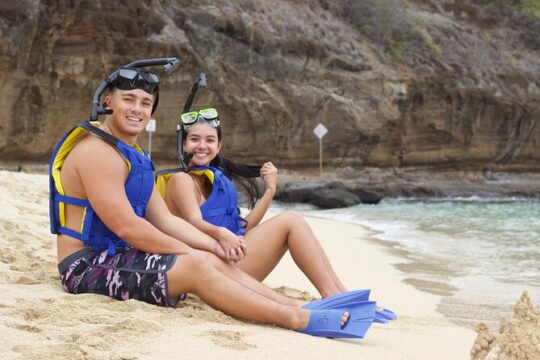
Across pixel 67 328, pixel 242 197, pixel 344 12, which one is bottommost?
pixel 242 197

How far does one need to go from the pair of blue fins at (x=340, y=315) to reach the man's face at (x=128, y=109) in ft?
3.94

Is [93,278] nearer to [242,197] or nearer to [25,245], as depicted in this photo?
[25,245]

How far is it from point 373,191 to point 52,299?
2021 cm

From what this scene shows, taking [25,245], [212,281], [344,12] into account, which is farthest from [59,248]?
[344,12]

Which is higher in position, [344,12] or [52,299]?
[344,12]

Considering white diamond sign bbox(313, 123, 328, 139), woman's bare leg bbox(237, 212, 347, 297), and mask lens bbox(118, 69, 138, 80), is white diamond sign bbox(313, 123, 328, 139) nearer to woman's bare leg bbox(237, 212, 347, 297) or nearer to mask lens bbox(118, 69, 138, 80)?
woman's bare leg bbox(237, 212, 347, 297)

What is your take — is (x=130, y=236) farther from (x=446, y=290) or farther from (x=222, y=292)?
(x=446, y=290)

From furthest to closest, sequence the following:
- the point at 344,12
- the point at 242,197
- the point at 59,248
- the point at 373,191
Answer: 1. the point at 344,12
2. the point at 373,191
3. the point at 242,197
4. the point at 59,248

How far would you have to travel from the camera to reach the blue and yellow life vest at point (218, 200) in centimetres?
384

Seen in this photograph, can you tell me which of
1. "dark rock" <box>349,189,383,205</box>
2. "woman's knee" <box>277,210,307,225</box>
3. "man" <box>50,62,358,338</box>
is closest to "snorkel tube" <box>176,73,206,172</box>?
"man" <box>50,62,358,338</box>

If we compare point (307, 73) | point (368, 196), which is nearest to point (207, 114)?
point (368, 196)

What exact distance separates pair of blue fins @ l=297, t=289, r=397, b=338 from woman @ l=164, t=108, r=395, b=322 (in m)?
0.51

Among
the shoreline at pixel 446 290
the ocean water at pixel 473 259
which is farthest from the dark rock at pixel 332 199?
the shoreline at pixel 446 290

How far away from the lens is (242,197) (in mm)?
21000
